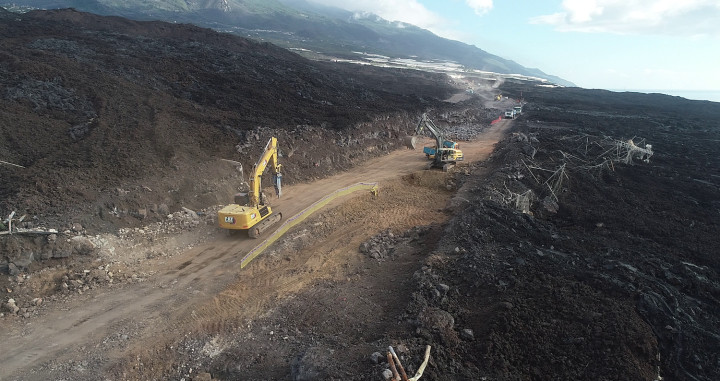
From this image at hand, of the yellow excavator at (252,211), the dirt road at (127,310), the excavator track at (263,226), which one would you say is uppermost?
the yellow excavator at (252,211)

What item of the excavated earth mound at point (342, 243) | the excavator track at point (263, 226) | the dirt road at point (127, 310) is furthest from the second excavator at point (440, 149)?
Result: the excavator track at point (263, 226)

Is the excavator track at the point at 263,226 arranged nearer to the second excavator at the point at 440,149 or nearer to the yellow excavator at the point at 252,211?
the yellow excavator at the point at 252,211

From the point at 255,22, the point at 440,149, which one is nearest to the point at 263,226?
the point at 440,149

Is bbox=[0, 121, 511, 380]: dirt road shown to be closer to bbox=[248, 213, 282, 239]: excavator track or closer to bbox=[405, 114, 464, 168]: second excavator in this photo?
bbox=[248, 213, 282, 239]: excavator track

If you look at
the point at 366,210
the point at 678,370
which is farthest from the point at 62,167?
the point at 678,370

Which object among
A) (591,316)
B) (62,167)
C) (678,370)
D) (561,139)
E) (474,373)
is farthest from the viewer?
(561,139)

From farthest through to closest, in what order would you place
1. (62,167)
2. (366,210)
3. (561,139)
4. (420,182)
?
(561,139) → (420,182) → (366,210) → (62,167)

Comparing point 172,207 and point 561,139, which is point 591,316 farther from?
point 561,139
